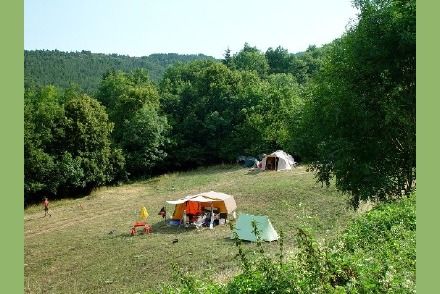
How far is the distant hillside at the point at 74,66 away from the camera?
90500 mm

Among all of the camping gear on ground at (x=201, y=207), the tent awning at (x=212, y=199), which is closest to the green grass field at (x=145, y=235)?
the camping gear on ground at (x=201, y=207)

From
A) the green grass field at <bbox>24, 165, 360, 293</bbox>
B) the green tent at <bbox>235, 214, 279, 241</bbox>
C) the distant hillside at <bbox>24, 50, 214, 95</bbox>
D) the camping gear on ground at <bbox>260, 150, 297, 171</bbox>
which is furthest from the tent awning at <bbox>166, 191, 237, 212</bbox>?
the distant hillside at <bbox>24, 50, 214, 95</bbox>

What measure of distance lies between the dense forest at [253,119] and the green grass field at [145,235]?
6.99 feet

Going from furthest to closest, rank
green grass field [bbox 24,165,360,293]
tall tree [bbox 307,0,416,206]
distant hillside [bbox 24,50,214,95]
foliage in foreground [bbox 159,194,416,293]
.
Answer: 1. distant hillside [bbox 24,50,214,95]
2. green grass field [bbox 24,165,360,293]
3. tall tree [bbox 307,0,416,206]
4. foliage in foreground [bbox 159,194,416,293]

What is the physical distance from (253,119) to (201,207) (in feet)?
63.4

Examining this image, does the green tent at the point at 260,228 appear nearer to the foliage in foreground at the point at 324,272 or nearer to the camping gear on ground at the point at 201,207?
the camping gear on ground at the point at 201,207

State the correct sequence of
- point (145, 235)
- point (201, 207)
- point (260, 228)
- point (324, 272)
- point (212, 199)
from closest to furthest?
point (324, 272), point (260, 228), point (145, 235), point (212, 199), point (201, 207)

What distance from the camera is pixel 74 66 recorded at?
11044 centimetres

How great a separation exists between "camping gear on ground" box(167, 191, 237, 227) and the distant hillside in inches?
2404

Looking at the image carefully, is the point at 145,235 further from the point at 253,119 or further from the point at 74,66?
the point at 74,66

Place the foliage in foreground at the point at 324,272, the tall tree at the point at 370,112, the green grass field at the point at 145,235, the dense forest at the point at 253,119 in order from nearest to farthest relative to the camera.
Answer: the foliage in foreground at the point at 324,272 < the tall tree at the point at 370,112 < the dense forest at the point at 253,119 < the green grass field at the point at 145,235

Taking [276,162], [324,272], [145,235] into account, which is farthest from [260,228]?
[276,162]

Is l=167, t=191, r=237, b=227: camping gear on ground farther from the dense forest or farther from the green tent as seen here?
the dense forest

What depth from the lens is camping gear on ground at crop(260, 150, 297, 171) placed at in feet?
111
